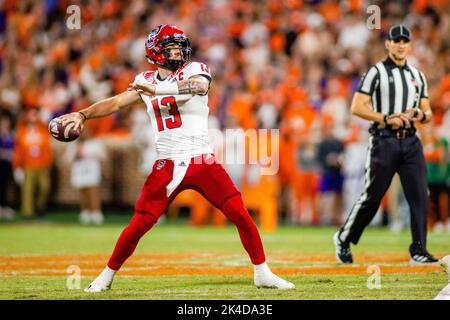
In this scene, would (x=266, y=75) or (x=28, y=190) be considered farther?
(x=28, y=190)

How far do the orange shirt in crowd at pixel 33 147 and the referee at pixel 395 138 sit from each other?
884 cm

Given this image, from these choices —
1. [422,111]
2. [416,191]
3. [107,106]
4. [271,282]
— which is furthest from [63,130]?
[422,111]

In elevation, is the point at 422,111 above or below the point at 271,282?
above

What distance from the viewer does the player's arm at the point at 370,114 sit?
305 inches

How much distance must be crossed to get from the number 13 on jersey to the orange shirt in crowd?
379 inches

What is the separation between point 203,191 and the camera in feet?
21.0

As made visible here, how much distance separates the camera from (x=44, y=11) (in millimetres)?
19188

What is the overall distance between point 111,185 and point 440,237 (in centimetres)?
696

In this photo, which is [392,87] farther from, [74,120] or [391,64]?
[74,120]

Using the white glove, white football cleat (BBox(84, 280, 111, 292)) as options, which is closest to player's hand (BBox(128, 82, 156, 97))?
white football cleat (BBox(84, 280, 111, 292))

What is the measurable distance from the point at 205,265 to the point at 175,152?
2.09 m

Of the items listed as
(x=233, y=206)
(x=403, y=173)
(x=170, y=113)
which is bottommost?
(x=233, y=206)
